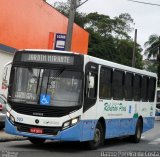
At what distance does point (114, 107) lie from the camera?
56.6 ft

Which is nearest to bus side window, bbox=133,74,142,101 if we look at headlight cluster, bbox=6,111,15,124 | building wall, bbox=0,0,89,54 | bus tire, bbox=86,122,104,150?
bus tire, bbox=86,122,104,150

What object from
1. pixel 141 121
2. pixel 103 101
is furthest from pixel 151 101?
pixel 103 101

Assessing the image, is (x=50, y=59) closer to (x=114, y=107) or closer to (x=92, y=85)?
(x=92, y=85)

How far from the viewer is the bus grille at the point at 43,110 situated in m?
14.3

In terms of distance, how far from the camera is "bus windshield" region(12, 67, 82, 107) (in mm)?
14422

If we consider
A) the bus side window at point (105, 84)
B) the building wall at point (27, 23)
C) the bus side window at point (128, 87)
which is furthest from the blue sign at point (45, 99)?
the building wall at point (27, 23)

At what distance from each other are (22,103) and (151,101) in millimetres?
8646

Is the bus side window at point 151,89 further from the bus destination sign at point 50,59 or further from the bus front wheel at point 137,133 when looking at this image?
the bus destination sign at point 50,59

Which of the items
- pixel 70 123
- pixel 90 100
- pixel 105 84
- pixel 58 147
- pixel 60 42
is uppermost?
pixel 60 42

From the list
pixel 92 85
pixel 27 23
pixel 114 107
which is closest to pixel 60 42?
pixel 27 23

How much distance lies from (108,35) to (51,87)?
7625 centimetres

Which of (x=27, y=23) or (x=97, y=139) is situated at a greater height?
(x=27, y=23)

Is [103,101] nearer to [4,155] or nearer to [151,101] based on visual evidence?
[4,155]

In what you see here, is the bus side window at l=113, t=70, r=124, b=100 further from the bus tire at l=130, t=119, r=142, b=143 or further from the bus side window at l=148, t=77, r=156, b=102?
the bus side window at l=148, t=77, r=156, b=102
